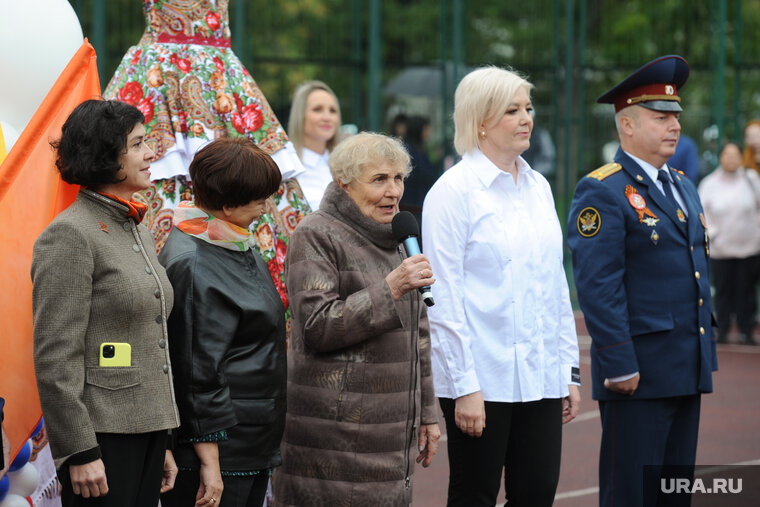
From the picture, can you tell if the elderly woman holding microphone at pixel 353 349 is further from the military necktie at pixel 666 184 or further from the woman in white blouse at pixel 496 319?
the military necktie at pixel 666 184

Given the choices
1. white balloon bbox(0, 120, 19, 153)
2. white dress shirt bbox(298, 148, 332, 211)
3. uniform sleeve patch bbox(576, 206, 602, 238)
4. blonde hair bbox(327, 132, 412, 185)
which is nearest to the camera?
blonde hair bbox(327, 132, 412, 185)

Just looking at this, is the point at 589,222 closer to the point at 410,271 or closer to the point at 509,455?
the point at 509,455

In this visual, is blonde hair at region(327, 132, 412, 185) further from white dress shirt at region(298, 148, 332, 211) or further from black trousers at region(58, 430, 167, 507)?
white dress shirt at region(298, 148, 332, 211)

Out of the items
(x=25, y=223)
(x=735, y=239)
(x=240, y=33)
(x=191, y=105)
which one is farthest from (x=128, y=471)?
(x=735, y=239)

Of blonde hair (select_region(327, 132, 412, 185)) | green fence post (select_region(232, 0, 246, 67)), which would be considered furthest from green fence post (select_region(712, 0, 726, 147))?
blonde hair (select_region(327, 132, 412, 185))

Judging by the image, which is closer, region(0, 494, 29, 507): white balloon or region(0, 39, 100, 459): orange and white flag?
region(0, 39, 100, 459): orange and white flag

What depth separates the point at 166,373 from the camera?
9.47ft

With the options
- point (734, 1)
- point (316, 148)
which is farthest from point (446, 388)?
point (734, 1)

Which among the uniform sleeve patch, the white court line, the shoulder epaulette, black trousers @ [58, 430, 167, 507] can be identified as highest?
the shoulder epaulette

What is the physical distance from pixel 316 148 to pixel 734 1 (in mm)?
8340

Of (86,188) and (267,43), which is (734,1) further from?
(86,188)

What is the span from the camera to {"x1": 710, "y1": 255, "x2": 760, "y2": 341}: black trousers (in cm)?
1064

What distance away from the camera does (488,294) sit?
3.76 m

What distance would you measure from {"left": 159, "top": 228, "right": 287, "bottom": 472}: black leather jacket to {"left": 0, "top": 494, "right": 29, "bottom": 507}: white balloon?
657mm
